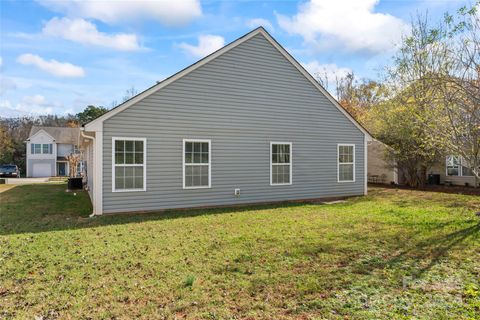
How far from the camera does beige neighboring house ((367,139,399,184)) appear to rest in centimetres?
1970

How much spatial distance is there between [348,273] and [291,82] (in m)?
9.03

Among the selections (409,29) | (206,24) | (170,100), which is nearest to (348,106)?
(409,29)

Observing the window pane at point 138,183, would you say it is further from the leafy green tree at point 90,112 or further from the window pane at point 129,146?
the leafy green tree at point 90,112

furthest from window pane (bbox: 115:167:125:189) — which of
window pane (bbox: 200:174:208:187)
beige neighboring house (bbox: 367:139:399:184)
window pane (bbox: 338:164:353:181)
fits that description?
beige neighboring house (bbox: 367:139:399:184)

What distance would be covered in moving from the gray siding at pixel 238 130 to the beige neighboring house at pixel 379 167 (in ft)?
22.4

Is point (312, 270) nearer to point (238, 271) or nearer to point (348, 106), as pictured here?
point (238, 271)

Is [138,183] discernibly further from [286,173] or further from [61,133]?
[61,133]

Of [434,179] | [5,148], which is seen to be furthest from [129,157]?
[5,148]

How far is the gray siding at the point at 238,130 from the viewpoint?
981 cm

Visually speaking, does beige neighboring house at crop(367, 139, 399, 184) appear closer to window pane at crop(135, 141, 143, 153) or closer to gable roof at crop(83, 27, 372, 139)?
gable roof at crop(83, 27, 372, 139)

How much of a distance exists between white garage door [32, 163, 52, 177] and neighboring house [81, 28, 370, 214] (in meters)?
33.3

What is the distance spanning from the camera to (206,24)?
1204cm

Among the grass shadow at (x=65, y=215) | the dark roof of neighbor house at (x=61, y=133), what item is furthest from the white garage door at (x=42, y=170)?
the grass shadow at (x=65, y=215)

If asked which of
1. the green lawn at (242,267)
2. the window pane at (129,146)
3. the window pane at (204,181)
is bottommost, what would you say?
the green lawn at (242,267)
